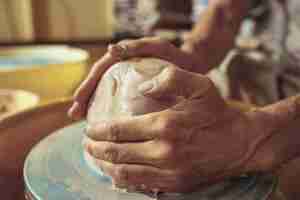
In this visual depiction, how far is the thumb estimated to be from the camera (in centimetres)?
64

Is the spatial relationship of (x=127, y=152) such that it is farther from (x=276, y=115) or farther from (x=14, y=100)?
(x=14, y=100)

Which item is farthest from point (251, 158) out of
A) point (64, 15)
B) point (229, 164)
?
point (64, 15)

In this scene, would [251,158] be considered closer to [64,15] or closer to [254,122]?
[254,122]

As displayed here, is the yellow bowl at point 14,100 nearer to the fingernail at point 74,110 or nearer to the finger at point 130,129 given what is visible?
the fingernail at point 74,110

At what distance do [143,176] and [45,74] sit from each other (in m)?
0.72

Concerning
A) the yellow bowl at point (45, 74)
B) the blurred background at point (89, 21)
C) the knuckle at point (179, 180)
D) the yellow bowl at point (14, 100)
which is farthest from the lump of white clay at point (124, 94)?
the blurred background at point (89, 21)

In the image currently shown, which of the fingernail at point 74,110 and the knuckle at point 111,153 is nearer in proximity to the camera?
the knuckle at point 111,153

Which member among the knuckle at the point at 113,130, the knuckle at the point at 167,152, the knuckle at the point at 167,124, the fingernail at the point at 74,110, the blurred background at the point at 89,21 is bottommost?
the blurred background at the point at 89,21

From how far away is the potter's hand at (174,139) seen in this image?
65 centimetres

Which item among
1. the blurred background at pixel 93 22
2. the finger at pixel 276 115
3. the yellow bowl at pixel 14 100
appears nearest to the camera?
the finger at pixel 276 115

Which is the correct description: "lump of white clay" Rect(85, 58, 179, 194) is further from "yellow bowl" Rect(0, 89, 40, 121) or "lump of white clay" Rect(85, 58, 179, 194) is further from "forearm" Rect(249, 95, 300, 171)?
"yellow bowl" Rect(0, 89, 40, 121)

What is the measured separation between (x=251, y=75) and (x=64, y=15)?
1642 mm

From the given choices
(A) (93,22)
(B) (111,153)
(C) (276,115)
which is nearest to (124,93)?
(B) (111,153)

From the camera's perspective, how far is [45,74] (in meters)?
1.29
